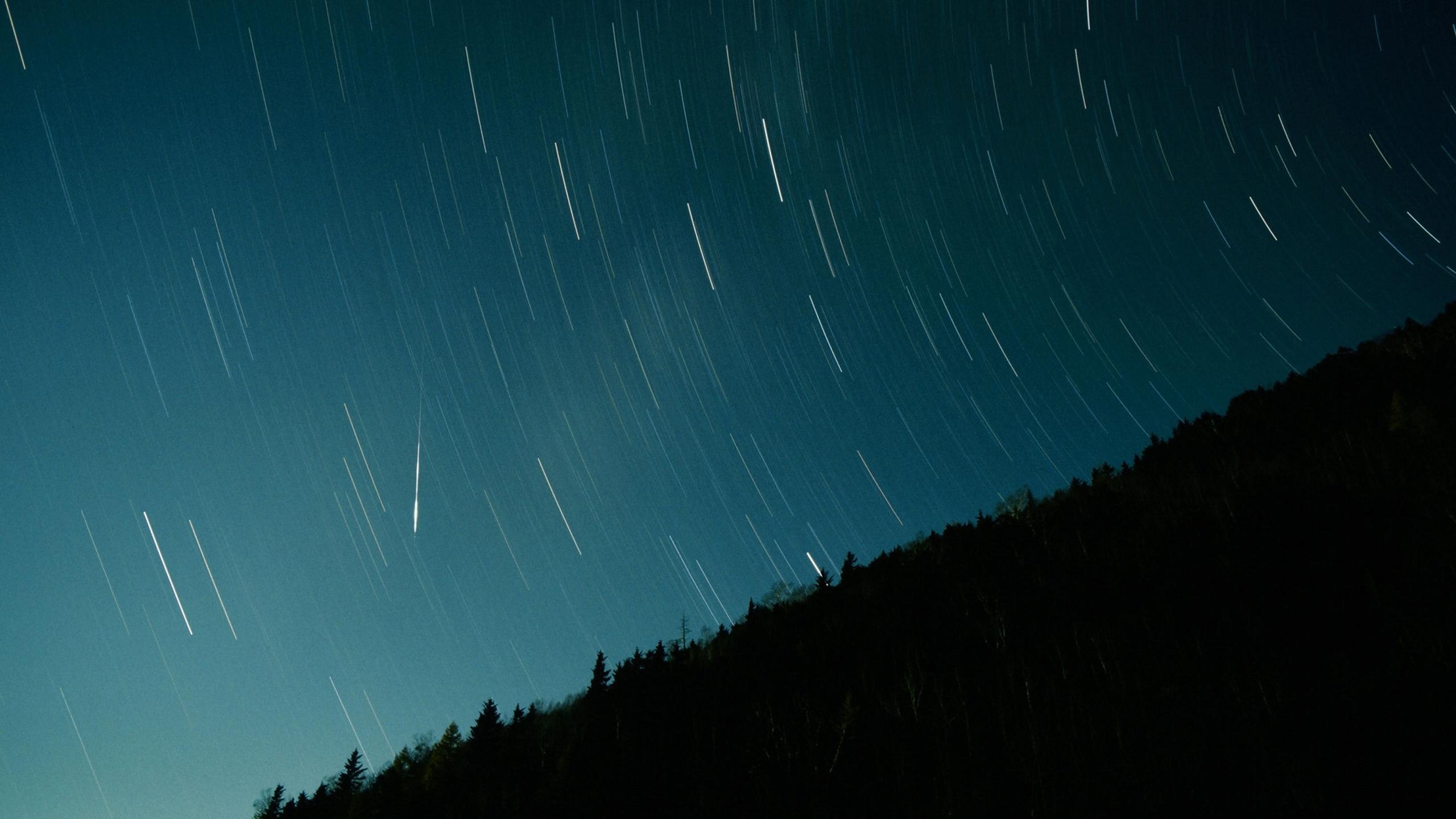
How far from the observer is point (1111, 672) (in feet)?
55.8

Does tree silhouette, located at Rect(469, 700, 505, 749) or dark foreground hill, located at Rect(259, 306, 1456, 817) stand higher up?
tree silhouette, located at Rect(469, 700, 505, 749)

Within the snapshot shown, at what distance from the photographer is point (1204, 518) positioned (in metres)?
26.2

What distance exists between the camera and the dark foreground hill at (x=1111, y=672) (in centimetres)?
1111

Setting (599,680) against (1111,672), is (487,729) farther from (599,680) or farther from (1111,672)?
(1111,672)

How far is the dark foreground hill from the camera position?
11109mm

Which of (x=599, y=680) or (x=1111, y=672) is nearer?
(x=1111, y=672)

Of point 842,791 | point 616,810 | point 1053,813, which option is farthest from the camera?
point 616,810

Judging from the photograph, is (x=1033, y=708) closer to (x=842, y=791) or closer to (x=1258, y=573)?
(x=842, y=791)

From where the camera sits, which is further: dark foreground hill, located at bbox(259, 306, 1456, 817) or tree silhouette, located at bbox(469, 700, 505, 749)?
tree silhouette, located at bbox(469, 700, 505, 749)

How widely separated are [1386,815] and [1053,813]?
4546 mm

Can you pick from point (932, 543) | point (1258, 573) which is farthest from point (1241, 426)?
point (1258, 573)

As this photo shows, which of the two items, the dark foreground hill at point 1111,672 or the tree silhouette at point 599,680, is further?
the tree silhouette at point 599,680

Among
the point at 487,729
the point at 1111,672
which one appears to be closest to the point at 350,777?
the point at 487,729

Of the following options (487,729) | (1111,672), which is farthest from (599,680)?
(1111,672)
